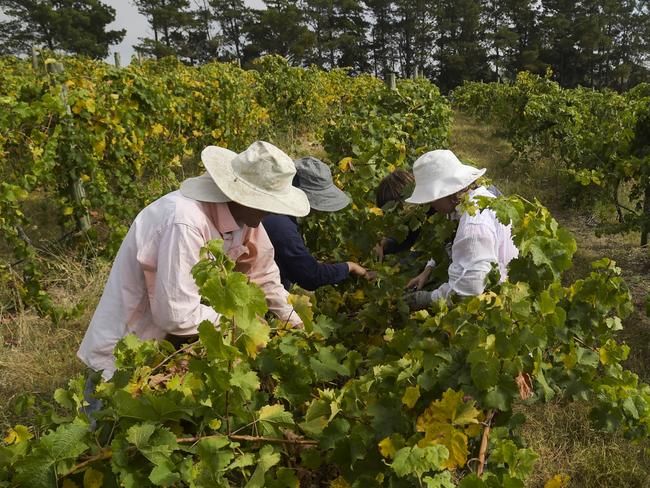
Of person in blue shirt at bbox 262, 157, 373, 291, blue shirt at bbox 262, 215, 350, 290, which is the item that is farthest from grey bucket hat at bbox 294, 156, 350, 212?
blue shirt at bbox 262, 215, 350, 290

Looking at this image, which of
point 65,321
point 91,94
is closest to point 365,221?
point 65,321

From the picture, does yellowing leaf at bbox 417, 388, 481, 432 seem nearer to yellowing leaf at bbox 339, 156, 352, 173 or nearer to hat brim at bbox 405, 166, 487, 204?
hat brim at bbox 405, 166, 487, 204

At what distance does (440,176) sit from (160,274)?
46.8 inches

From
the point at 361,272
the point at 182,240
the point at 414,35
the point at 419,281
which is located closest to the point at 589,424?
the point at 419,281

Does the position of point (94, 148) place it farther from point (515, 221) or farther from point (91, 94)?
point (515, 221)

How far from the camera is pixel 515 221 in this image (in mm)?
1473

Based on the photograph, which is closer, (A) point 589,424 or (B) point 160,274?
(B) point 160,274

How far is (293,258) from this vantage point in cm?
Answer: 263

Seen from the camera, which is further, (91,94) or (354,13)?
(354,13)

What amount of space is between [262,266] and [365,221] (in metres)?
1.11

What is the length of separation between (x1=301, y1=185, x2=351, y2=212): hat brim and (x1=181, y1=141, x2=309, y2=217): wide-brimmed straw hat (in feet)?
2.42

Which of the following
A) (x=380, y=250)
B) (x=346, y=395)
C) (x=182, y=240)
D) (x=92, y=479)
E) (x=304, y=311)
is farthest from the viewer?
(x=380, y=250)

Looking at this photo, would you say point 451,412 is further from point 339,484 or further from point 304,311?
point 304,311

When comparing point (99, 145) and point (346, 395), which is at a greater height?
point (346, 395)
